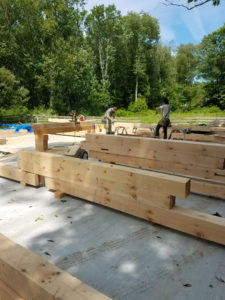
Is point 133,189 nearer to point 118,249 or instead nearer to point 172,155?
point 118,249

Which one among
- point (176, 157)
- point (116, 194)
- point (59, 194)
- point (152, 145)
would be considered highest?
point (152, 145)

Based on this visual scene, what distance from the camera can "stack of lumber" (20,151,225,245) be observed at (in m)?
2.27

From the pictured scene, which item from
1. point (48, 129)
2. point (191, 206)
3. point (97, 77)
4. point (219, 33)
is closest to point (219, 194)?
point (191, 206)

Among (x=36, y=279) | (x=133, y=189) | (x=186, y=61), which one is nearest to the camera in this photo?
(x=36, y=279)

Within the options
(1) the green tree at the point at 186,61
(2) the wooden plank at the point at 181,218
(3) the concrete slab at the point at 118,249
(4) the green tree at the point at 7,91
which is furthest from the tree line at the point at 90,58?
(2) the wooden plank at the point at 181,218

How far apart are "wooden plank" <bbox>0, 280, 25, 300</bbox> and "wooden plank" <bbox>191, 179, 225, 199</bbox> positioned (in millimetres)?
2894

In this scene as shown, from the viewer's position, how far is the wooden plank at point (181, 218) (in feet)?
7.25

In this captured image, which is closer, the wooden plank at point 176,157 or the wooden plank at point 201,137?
the wooden plank at point 176,157

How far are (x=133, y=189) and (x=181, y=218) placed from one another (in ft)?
1.97

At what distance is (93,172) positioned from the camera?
2.92 meters

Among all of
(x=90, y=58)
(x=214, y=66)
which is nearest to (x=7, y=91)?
(x=90, y=58)

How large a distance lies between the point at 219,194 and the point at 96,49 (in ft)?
122

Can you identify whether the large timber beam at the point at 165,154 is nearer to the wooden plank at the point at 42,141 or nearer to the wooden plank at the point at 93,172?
the wooden plank at the point at 93,172

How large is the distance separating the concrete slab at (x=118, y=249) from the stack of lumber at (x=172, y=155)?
50 cm
